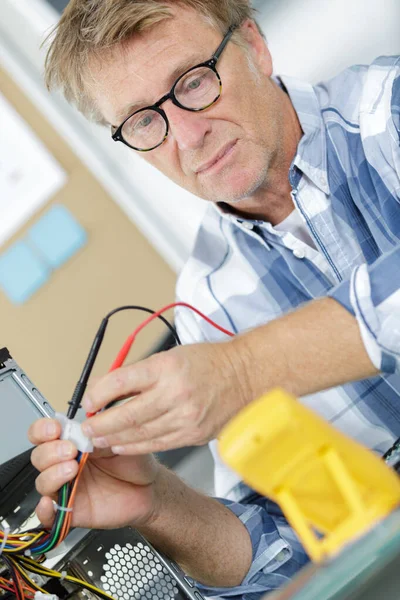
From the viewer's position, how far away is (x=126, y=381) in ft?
2.09

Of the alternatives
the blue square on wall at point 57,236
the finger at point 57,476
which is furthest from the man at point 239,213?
the blue square on wall at point 57,236

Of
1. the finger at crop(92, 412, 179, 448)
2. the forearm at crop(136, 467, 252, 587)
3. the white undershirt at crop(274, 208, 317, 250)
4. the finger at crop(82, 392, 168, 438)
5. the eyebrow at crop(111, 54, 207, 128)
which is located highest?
the eyebrow at crop(111, 54, 207, 128)

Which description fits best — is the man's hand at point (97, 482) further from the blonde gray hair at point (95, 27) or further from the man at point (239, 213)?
the blonde gray hair at point (95, 27)

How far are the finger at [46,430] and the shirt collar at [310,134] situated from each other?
2.09 ft

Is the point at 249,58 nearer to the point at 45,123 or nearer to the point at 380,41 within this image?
the point at 380,41

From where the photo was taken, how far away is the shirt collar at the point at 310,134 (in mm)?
1124

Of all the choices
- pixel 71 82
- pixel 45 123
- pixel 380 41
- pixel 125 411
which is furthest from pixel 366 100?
pixel 45 123

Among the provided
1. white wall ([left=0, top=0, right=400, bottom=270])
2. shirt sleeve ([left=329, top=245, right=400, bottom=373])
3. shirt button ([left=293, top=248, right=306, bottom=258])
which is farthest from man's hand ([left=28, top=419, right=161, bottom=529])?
white wall ([left=0, top=0, right=400, bottom=270])

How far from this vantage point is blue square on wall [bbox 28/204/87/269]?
1.70 metres

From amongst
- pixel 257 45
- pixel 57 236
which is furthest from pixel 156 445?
pixel 57 236

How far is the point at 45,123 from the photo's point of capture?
5.72 ft

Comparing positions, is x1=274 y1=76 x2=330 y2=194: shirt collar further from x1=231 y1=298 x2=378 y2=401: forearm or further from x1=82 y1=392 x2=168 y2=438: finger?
x1=82 y1=392 x2=168 y2=438: finger

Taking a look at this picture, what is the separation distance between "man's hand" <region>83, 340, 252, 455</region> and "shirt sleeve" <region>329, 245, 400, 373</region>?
127 millimetres

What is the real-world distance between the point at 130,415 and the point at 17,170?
1.22 meters
